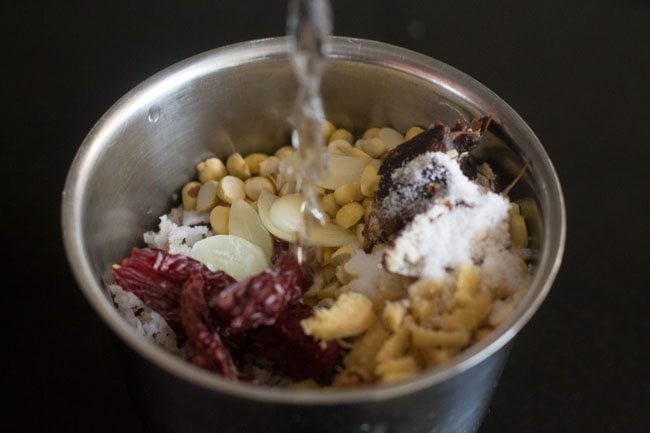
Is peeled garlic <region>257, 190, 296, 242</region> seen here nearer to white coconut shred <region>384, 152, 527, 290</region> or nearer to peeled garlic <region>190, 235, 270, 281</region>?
peeled garlic <region>190, 235, 270, 281</region>

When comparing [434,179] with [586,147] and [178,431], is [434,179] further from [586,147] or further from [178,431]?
[586,147]

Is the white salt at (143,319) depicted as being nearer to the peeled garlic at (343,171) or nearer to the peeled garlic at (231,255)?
the peeled garlic at (231,255)

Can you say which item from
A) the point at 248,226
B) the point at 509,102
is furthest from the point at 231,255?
the point at 509,102

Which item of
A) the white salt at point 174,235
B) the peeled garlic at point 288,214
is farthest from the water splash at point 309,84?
the white salt at point 174,235

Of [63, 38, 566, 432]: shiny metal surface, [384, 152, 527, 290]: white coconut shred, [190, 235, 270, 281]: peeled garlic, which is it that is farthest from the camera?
[190, 235, 270, 281]: peeled garlic

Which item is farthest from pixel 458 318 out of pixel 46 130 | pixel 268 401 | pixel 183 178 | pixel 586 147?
pixel 46 130

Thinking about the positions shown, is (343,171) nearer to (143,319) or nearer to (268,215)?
(268,215)

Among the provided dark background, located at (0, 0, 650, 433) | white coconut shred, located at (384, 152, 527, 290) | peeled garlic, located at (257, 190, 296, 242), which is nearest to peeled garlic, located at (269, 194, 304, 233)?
peeled garlic, located at (257, 190, 296, 242)
